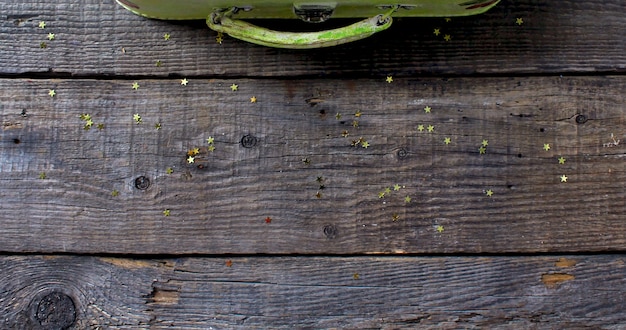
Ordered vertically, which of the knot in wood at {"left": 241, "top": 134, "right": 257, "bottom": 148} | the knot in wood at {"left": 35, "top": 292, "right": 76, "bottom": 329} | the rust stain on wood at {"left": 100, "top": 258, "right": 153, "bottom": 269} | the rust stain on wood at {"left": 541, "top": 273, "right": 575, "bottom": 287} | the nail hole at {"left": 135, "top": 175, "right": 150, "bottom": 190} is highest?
the knot in wood at {"left": 241, "top": 134, "right": 257, "bottom": 148}

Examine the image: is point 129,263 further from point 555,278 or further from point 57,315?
point 555,278

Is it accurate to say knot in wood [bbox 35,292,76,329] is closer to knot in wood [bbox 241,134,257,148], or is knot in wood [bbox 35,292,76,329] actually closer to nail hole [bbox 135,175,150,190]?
nail hole [bbox 135,175,150,190]

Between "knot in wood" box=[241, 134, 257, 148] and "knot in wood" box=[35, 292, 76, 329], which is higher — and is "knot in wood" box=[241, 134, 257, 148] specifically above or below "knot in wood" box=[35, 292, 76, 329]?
above

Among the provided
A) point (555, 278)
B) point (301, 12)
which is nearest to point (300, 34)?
point (301, 12)

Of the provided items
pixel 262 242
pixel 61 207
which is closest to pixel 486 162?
pixel 262 242

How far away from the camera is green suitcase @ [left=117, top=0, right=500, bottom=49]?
652 millimetres

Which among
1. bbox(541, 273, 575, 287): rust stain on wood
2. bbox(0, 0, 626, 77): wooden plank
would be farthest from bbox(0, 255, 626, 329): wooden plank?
bbox(0, 0, 626, 77): wooden plank

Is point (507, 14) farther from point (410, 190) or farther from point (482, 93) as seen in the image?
point (410, 190)

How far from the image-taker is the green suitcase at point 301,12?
0.65 m

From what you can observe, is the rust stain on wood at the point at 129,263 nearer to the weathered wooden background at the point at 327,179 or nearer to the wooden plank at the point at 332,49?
the weathered wooden background at the point at 327,179

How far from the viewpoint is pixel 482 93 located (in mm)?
736

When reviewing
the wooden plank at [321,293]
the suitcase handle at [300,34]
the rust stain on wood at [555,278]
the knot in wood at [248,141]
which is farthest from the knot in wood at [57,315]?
the rust stain on wood at [555,278]

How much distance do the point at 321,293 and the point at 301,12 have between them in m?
0.35

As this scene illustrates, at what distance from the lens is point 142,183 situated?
2.40 feet
